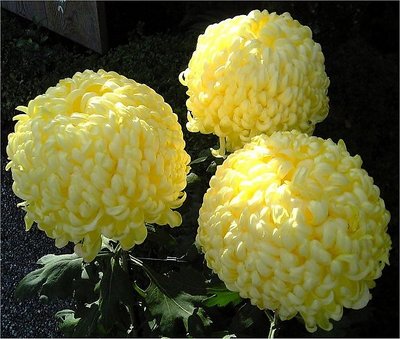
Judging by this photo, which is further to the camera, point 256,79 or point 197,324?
point 197,324

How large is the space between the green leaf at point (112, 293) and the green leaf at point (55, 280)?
11 centimetres

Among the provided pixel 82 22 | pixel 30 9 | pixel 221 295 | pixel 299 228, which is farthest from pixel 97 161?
pixel 30 9

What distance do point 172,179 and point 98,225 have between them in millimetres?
183

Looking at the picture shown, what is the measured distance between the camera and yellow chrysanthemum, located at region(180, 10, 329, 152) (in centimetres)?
143

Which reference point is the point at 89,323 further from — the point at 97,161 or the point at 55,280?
the point at 97,161

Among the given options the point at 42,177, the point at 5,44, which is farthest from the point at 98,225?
the point at 5,44

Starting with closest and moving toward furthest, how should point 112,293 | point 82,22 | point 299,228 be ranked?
1. point 299,228
2. point 112,293
3. point 82,22

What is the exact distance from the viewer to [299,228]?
3.71 feet

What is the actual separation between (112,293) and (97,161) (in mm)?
463

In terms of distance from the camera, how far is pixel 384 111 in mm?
3852

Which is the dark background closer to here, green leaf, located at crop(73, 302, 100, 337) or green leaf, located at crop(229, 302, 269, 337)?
green leaf, located at crop(229, 302, 269, 337)

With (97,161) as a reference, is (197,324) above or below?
below

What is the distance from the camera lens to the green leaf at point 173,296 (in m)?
1.58

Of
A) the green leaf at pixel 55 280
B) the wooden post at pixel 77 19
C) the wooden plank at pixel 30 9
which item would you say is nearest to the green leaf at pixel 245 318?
the green leaf at pixel 55 280
